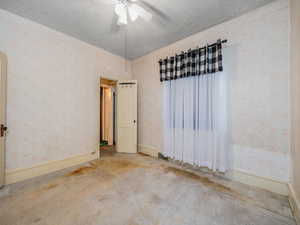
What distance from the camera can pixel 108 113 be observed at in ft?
14.3

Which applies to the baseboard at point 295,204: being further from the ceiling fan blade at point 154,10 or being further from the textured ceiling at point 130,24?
the ceiling fan blade at point 154,10

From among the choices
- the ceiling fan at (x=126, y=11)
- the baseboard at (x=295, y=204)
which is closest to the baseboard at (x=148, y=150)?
the baseboard at (x=295, y=204)

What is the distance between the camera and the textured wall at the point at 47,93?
191 centimetres

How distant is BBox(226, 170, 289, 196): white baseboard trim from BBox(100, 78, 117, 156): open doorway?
11.0 feet

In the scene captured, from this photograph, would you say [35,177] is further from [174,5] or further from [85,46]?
[174,5]

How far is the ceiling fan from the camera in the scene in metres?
1.62

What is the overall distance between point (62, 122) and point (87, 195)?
1.52 m

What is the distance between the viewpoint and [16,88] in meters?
1.93

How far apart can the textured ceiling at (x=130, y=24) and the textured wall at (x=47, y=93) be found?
0.24m

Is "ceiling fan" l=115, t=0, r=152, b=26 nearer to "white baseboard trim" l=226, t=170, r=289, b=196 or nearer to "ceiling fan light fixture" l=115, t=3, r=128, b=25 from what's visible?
"ceiling fan light fixture" l=115, t=3, r=128, b=25

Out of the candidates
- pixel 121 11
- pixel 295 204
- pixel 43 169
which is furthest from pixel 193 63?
pixel 43 169

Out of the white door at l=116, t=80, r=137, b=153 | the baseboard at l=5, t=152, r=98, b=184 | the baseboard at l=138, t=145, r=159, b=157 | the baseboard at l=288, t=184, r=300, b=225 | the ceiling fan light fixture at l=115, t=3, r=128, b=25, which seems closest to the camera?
the baseboard at l=288, t=184, r=300, b=225

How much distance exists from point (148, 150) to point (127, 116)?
1.09 meters

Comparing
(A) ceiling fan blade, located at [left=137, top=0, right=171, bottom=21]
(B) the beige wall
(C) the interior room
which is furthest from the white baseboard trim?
(A) ceiling fan blade, located at [left=137, top=0, right=171, bottom=21]
